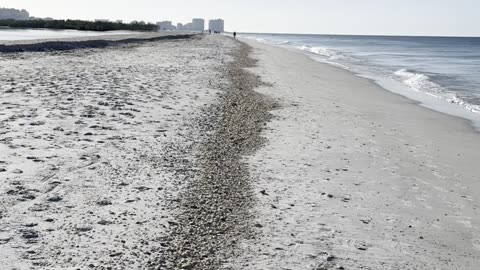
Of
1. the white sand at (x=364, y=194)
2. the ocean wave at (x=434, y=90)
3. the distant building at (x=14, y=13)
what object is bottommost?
the white sand at (x=364, y=194)

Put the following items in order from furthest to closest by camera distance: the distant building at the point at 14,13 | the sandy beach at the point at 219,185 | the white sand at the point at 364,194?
the distant building at the point at 14,13, the white sand at the point at 364,194, the sandy beach at the point at 219,185

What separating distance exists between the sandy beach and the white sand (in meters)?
0.03

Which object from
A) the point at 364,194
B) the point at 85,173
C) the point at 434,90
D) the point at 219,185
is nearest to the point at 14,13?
the point at 434,90

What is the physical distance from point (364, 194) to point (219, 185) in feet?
6.70

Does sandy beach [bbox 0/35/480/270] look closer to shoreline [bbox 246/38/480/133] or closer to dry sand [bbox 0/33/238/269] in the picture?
dry sand [bbox 0/33/238/269]

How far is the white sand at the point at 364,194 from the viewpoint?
15.8ft

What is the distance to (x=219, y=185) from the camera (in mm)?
6461

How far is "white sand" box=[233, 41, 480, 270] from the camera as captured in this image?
4.82 m

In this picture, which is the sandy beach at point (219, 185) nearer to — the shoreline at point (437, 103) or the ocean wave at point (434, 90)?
the shoreline at point (437, 103)

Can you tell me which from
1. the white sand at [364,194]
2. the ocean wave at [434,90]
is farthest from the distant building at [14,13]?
the white sand at [364,194]

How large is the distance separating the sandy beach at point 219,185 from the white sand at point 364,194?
0.03 meters

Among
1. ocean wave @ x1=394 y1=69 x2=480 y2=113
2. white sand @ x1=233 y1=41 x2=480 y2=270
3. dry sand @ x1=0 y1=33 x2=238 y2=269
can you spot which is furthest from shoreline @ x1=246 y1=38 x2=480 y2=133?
dry sand @ x1=0 y1=33 x2=238 y2=269

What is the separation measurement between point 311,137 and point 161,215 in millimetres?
5382

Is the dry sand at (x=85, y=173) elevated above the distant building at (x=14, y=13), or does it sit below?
below
